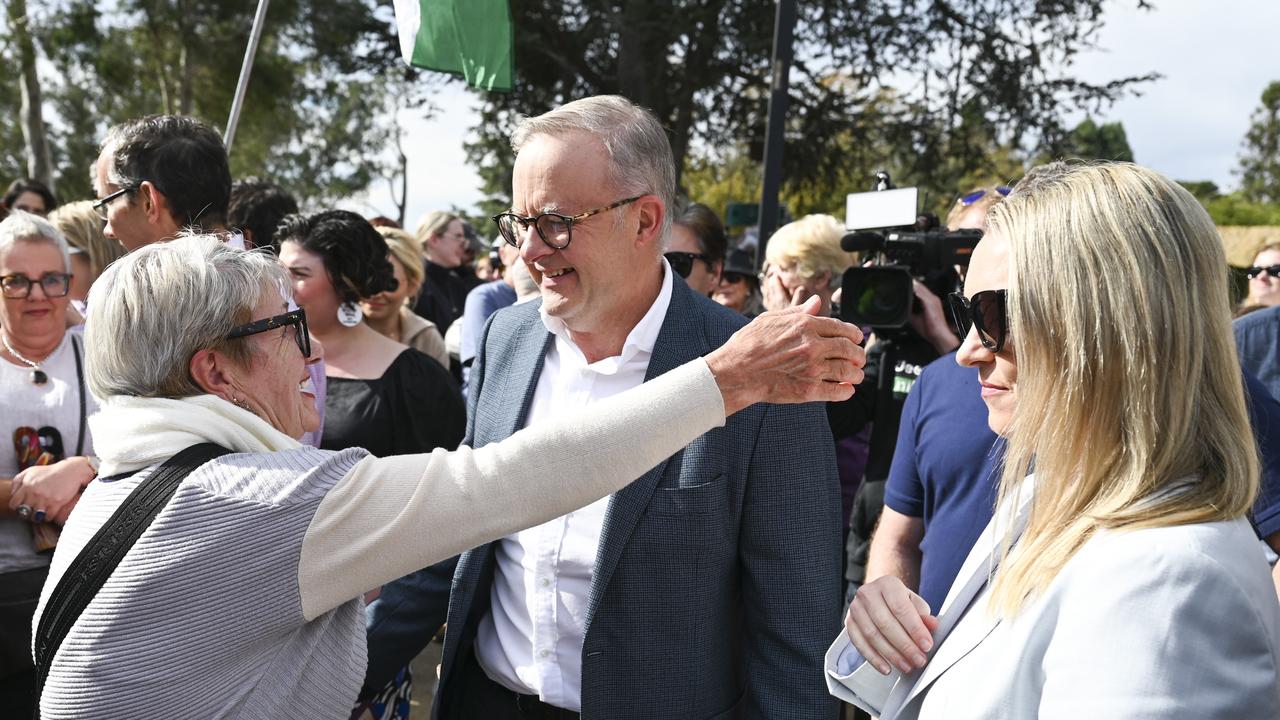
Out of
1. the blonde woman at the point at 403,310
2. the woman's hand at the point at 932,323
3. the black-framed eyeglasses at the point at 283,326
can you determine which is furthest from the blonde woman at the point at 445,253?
the black-framed eyeglasses at the point at 283,326

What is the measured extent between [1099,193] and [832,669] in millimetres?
854

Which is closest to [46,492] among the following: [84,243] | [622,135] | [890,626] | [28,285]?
[28,285]

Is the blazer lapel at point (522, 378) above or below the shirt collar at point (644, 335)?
below

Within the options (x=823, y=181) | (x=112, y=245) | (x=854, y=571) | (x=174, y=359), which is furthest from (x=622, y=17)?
(x=174, y=359)

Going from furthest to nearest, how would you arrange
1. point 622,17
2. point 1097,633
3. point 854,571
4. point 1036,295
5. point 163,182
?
point 622,17 < point 854,571 < point 163,182 < point 1036,295 < point 1097,633

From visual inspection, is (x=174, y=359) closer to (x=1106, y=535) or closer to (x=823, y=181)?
(x=1106, y=535)

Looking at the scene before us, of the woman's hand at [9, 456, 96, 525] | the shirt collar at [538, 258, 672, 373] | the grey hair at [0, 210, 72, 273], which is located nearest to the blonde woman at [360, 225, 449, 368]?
the grey hair at [0, 210, 72, 273]

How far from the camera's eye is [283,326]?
185 centimetres

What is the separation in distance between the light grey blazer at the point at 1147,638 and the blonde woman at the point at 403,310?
11.6 feet

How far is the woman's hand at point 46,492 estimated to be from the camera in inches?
102

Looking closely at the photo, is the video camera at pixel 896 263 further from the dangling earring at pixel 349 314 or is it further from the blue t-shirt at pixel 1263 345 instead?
the dangling earring at pixel 349 314

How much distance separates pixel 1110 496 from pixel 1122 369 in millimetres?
169

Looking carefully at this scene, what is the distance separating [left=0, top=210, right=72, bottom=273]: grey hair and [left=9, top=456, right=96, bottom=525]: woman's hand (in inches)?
28.8

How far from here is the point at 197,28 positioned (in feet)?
69.1
